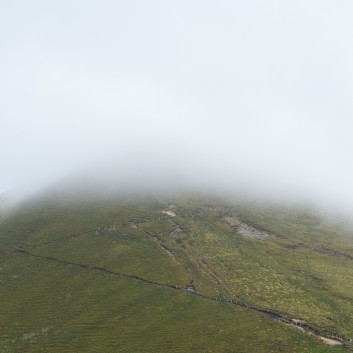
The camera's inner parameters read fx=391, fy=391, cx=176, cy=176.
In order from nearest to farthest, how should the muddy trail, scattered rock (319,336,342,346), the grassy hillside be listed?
scattered rock (319,336,342,346)
the muddy trail
the grassy hillside

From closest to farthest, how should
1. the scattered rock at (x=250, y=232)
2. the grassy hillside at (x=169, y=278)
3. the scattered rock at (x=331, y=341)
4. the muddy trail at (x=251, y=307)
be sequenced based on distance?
the scattered rock at (x=331, y=341) < the muddy trail at (x=251, y=307) < the grassy hillside at (x=169, y=278) < the scattered rock at (x=250, y=232)

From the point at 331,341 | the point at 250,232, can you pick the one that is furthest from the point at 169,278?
the point at 250,232

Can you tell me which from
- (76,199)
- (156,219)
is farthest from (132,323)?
(76,199)

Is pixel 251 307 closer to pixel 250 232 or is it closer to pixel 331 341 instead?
pixel 331 341

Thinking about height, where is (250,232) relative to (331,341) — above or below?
above

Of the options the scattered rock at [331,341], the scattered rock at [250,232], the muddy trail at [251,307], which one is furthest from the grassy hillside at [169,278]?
the scattered rock at [331,341]

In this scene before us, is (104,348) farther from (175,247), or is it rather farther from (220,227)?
(220,227)

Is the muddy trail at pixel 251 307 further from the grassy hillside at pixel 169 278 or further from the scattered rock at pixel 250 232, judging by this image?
the scattered rock at pixel 250 232

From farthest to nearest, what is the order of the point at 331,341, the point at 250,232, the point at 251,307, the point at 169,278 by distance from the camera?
the point at 250,232
the point at 169,278
the point at 251,307
the point at 331,341

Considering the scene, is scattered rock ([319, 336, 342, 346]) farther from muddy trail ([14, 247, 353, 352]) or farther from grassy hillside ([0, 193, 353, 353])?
grassy hillside ([0, 193, 353, 353])

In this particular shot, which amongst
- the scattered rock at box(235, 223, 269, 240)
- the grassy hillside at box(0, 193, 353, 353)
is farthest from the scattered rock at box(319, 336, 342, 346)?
the scattered rock at box(235, 223, 269, 240)
